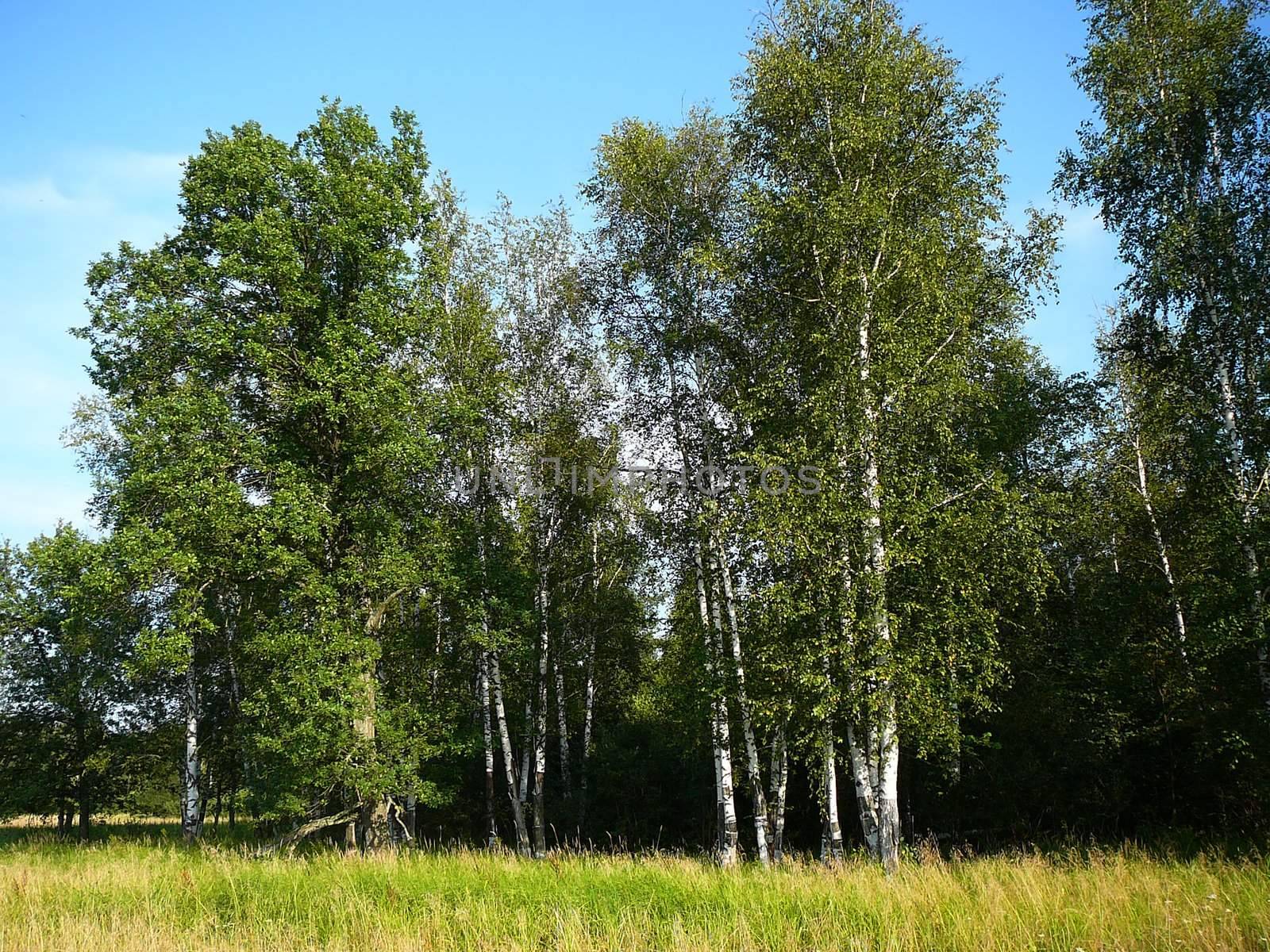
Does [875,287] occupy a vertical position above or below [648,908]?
above

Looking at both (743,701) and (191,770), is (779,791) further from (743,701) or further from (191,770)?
(191,770)

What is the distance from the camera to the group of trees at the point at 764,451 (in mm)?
12219

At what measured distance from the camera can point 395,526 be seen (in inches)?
623

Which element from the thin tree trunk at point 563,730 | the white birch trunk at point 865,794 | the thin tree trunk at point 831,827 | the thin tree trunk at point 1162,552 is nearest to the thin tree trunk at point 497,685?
the thin tree trunk at point 563,730

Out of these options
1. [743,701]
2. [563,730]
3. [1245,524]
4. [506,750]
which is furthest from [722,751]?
[563,730]

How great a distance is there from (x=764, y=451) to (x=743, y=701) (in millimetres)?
4185

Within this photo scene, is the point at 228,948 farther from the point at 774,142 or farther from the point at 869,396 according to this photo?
the point at 774,142

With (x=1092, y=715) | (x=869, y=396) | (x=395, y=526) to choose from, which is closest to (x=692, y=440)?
(x=869, y=396)

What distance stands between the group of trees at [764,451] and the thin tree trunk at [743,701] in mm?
143

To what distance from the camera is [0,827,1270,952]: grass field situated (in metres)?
6.46

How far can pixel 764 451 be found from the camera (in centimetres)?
1320

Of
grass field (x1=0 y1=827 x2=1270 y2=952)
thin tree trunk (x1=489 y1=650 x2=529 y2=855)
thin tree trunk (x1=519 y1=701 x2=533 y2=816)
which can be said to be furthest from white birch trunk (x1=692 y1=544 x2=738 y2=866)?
thin tree trunk (x1=519 y1=701 x2=533 y2=816)

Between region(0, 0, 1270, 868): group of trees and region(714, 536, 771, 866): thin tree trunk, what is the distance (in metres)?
0.14

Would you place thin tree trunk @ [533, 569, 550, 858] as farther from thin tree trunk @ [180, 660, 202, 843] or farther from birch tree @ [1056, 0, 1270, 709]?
birch tree @ [1056, 0, 1270, 709]
